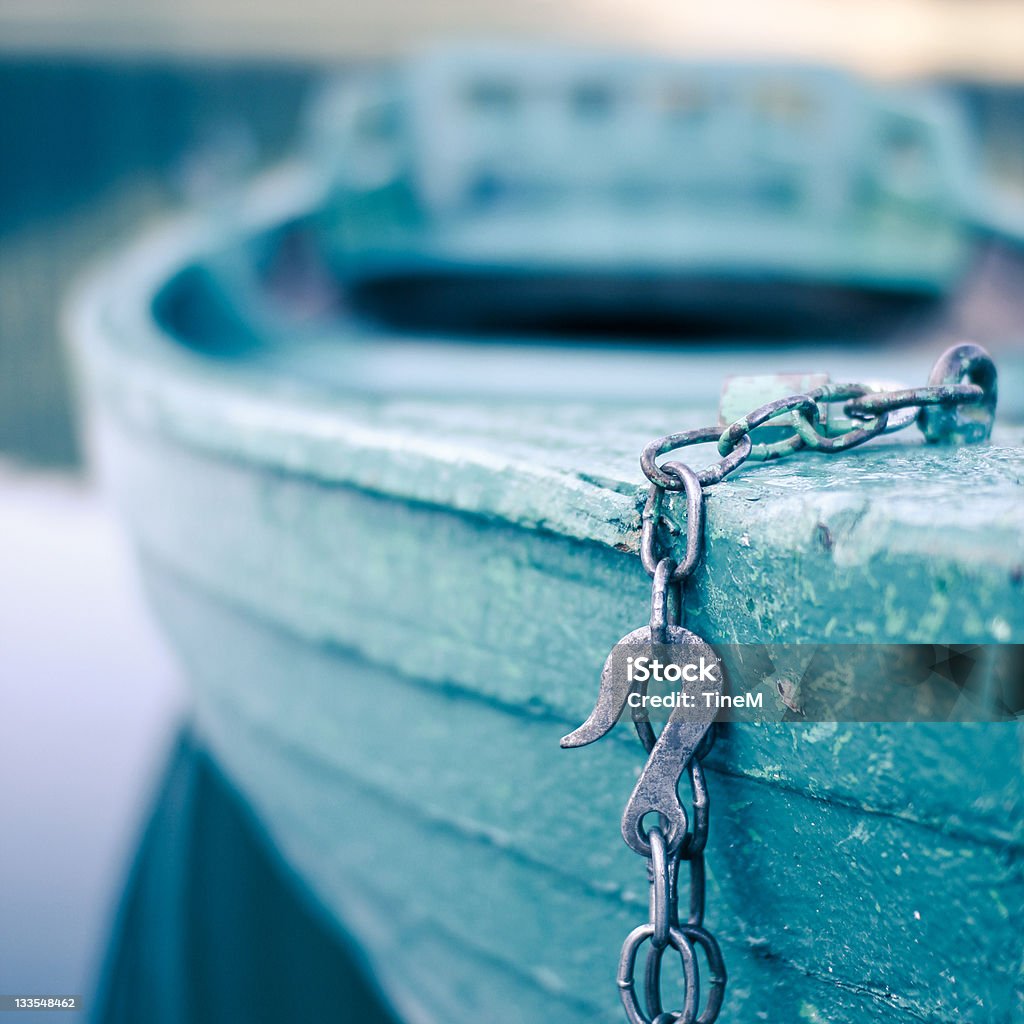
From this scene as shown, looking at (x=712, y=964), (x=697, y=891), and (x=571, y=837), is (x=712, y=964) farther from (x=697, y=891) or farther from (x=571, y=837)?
(x=571, y=837)

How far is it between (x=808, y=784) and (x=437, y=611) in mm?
308

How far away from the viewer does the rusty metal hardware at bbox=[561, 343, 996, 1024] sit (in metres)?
0.52

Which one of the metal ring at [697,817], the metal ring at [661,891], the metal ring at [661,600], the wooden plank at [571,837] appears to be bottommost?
the wooden plank at [571,837]

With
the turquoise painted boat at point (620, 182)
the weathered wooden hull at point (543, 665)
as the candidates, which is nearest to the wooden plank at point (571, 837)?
the weathered wooden hull at point (543, 665)

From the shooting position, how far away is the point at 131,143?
1121cm

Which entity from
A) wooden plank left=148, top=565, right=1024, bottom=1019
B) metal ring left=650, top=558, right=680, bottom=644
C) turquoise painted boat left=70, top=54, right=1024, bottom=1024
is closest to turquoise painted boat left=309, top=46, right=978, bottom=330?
turquoise painted boat left=70, top=54, right=1024, bottom=1024

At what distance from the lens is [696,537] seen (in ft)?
1.71

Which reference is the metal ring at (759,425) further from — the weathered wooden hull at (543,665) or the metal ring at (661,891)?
the metal ring at (661,891)

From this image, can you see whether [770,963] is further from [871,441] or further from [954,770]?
[871,441]

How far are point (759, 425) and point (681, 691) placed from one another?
16 cm

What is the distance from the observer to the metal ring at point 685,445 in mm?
526

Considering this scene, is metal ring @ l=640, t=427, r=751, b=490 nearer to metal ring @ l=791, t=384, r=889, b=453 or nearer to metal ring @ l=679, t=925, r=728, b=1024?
metal ring @ l=791, t=384, r=889, b=453

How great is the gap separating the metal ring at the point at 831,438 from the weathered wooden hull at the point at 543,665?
0.06 ft

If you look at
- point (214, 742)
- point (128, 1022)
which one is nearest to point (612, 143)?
point (214, 742)
